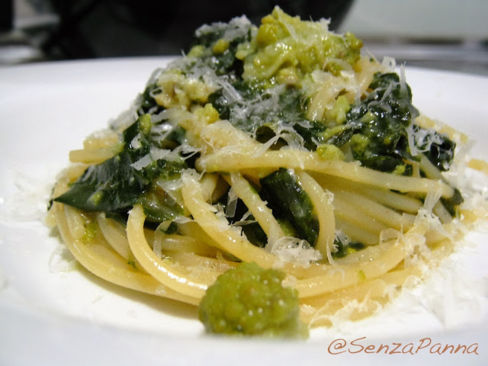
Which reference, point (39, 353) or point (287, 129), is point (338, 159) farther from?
point (39, 353)

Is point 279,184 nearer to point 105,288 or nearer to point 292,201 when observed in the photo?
point 292,201

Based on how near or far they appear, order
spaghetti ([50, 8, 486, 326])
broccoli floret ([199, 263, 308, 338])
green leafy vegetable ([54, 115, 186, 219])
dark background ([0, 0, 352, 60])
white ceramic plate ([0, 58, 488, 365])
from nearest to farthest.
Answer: white ceramic plate ([0, 58, 488, 365]) < broccoli floret ([199, 263, 308, 338]) < spaghetti ([50, 8, 486, 326]) < green leafy vegetable ([54, 115, 186, 219]) < dark background ([0, 0, 352, 60])

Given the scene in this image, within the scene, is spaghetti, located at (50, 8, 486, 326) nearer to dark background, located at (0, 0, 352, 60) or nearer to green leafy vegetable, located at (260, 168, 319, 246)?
green leafy vegetable, located at (260, 168, 319, 246)

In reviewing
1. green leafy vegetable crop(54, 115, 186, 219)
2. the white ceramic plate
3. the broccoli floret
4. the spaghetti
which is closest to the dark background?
the white ceramic plate

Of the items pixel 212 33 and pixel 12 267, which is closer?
pixel 12 267

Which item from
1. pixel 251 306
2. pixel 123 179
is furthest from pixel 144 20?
pixel 251 306

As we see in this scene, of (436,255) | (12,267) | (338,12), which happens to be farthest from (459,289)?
(338,12)

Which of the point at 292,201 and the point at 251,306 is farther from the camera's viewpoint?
the point at 292,201
